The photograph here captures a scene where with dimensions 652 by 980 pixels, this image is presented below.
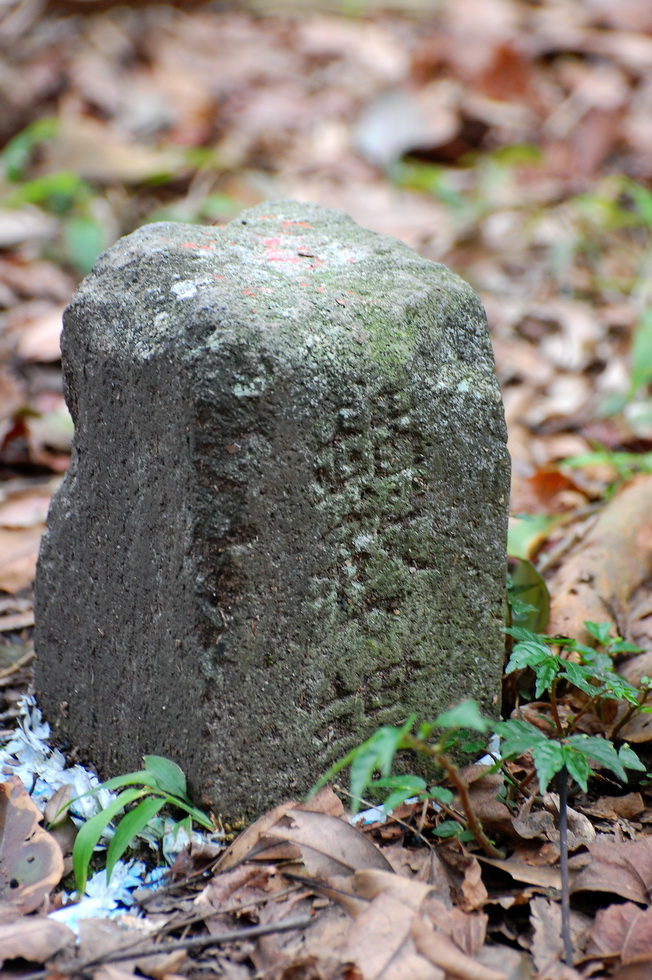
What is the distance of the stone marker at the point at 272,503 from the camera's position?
1.31m

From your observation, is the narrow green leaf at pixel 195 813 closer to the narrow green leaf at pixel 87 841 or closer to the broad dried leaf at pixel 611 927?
the narrow green leaf at pixel 87 841

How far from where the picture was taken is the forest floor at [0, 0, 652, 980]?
1280 millimetres

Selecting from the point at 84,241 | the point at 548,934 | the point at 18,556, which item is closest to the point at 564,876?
the point at 548,934

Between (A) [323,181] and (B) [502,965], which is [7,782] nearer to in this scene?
(B) [502,965]

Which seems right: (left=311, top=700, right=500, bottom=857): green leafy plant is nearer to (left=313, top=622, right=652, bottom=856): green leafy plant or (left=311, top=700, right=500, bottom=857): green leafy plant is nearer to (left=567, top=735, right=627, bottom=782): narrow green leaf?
(left=313, top=622, right=652, bottom=856): green leafy plant

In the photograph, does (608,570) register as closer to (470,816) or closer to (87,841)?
(470,816)

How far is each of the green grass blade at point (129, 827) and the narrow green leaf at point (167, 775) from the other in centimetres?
4

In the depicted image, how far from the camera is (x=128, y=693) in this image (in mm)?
1520

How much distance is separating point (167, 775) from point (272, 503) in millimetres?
433

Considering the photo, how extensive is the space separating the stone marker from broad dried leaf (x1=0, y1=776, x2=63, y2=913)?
0.16m

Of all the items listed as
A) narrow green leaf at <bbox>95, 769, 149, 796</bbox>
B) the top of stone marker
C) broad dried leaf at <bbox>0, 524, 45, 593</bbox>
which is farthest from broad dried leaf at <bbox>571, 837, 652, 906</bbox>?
broad dried leaf at <bbox>0, 524, 45, 593</bbox>

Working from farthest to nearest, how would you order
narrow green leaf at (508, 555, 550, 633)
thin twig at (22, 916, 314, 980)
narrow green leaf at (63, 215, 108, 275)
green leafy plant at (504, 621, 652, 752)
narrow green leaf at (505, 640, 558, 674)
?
narrow green leaf at (63, 215, 108, 275) < narrow green leaf at (508, 555, 550, 633) < narrow green leaf at (505, 640, 558, 674) < green leafy plant at (504, 621, 652, 752) < thin twig at (22, 916, 314, 980)

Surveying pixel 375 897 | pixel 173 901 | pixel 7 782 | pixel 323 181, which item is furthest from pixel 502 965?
pixel 323 181

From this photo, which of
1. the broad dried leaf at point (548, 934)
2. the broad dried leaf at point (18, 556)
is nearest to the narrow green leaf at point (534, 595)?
the broad dried leaf at point (548, 934)
